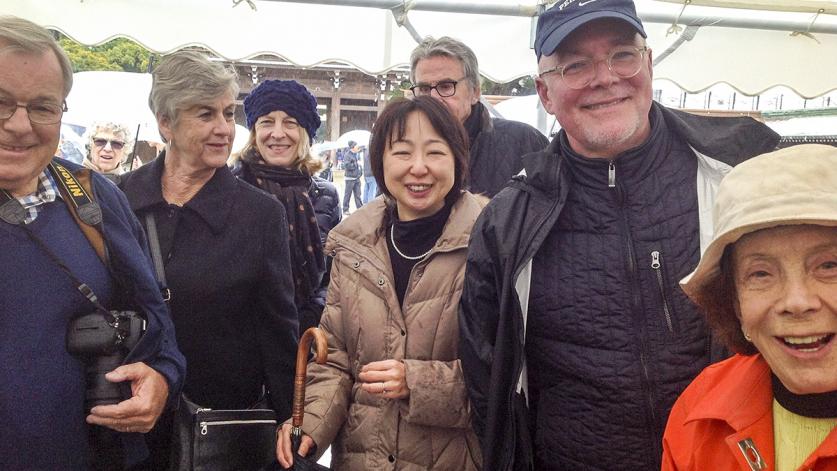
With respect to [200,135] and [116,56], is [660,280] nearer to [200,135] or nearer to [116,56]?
[200,135]

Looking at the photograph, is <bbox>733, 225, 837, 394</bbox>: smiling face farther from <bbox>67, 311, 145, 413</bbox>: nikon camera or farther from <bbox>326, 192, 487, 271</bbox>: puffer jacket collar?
<bbox>67, 311, 145, 413</bbox>: nikon camera

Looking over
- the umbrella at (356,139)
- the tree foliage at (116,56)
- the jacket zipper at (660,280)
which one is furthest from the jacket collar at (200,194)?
the tree foliage at (116,56)

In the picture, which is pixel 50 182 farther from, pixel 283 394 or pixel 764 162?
pixel 764 162

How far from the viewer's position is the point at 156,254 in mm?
2275

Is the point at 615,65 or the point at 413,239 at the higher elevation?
the point at 615,65

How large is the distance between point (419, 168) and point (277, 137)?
4.75 feet

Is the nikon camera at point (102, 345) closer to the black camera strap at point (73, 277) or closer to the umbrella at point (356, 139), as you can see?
the black camera strap at point (73, 277)

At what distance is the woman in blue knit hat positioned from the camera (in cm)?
325

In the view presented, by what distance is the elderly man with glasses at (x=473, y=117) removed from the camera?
123 inches

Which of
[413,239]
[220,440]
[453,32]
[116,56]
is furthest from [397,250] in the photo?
[116,56]

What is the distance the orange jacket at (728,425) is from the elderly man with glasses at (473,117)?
1.85 meters

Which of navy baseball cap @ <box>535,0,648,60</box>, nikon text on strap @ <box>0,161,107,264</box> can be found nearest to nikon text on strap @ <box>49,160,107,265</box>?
nikon text on strap @ <box>0,161,107,264</box>

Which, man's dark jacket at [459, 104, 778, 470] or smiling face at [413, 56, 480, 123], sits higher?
smiling face at [413, 56, 480, 123]

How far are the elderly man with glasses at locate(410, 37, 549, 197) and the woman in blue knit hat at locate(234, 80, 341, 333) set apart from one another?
0.65 metres
